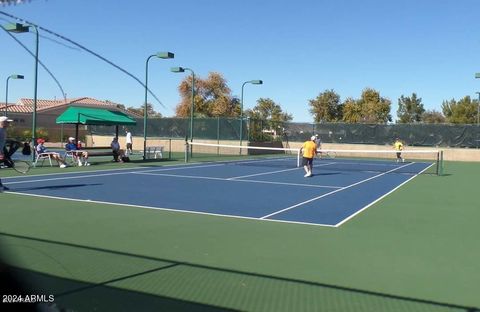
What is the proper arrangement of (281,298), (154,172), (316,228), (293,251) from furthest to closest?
(154,172)
(316,228)
(293,251)
(281,298)

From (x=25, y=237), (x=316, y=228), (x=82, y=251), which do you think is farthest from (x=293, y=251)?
(x=25, y=237)

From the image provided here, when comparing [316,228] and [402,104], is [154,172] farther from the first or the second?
[402,104]

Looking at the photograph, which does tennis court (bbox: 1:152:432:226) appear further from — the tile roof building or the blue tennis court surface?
the tile roof building

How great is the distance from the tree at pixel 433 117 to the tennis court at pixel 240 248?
231 ft

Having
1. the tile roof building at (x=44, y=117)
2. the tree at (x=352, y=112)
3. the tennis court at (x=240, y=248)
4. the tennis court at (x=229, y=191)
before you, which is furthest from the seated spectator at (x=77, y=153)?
the tree at (x=352, y=112)

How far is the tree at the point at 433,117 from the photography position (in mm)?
80312

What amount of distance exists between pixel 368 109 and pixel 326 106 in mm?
5000

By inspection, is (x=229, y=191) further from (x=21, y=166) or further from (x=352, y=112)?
(x=352, y=112)

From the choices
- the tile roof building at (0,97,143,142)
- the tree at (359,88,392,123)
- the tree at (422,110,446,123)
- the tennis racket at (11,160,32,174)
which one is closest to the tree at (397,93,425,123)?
the tree at (422,110,446,123)

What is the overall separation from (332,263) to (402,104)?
7745cm

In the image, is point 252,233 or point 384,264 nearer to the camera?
point 384,264

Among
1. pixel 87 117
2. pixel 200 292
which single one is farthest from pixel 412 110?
pixel 200 292

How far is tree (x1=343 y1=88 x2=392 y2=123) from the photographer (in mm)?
62719

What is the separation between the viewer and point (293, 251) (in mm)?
6957
